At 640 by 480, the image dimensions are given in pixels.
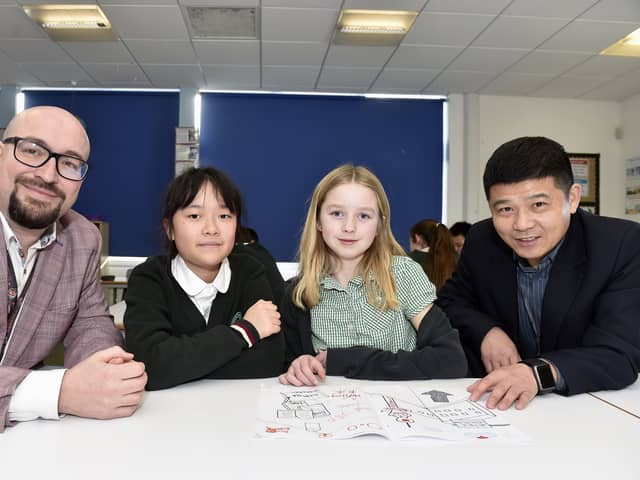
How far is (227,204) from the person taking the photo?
1503mm

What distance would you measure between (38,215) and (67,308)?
27 centimetres

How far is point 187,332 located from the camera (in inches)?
55.7

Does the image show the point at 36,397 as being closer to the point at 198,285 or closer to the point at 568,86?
the point at 198,285

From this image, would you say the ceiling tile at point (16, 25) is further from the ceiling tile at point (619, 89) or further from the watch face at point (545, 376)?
the ceiling tile at point (619, 89)

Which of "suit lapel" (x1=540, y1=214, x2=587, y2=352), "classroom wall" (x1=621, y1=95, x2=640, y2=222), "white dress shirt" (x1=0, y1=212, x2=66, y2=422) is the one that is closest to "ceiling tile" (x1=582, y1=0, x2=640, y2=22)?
"classroom wall" (x1=621, y1=95, x2=640, y2=222)

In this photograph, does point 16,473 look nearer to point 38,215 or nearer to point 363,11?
point 38,215

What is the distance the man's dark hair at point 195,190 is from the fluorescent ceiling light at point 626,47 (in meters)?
4.60

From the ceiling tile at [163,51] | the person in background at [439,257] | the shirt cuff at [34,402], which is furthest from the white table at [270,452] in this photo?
the ceiling tile at [163,51]

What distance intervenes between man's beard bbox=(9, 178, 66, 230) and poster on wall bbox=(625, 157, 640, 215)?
6.63 metres

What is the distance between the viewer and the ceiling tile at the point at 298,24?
13.4 feet

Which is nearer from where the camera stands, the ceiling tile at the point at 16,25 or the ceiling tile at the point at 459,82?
the ceiling tile at the point at 16,25

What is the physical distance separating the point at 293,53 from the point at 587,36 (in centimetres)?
270

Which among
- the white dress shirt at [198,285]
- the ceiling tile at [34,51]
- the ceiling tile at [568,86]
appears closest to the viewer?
the white dress shirt at [198,285]

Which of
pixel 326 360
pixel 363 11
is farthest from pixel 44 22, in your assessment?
pixel 326 360
